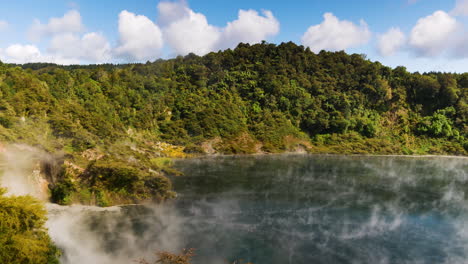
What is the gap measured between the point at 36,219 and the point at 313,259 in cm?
2439

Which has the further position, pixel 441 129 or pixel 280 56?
pixel 280 56

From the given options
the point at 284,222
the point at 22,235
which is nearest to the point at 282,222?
the point at 284,222

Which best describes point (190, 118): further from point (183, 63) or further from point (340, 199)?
point (340, 199)

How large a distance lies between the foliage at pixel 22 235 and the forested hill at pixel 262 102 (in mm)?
46881

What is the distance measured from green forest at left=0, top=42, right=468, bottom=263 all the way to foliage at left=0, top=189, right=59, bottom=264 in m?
20.8

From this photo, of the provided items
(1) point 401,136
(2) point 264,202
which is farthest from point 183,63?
(2) point 264,202

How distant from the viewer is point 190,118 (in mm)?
110188

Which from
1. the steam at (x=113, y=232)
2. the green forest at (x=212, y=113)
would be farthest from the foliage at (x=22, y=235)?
the green forest at (x=212, y=113)

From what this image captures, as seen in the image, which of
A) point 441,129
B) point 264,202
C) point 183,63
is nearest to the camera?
point 264,202

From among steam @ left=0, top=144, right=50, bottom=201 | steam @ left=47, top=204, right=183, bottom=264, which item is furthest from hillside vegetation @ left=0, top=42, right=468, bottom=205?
steam @ left=47, top=204, right=183, bottom=264

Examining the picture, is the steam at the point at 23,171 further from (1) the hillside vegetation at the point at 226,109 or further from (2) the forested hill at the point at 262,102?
(2) the forested hill at the point at 262,102

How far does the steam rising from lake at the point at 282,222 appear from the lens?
33.4m

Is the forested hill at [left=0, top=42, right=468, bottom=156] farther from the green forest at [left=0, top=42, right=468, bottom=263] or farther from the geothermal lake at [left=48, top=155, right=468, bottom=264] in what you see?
the geothermal lake at [left=48, top=155, right=468, bottom=264]

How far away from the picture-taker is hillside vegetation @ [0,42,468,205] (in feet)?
194
